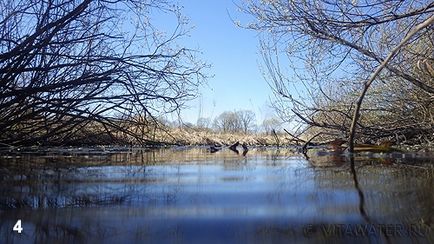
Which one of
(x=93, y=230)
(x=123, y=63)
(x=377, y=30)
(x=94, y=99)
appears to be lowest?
(x=93, y=230)

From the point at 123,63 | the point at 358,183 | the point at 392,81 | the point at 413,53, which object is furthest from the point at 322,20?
the point at 358,183

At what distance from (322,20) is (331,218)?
6146mm

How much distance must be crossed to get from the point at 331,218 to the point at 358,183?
3.45ft

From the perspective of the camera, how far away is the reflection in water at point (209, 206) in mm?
1591

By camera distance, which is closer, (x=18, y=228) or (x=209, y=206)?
(x=18, y=228)

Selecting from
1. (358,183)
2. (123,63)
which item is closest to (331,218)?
(358,183)

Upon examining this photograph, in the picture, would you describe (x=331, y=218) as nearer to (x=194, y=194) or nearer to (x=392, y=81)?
(x=194, y=194)

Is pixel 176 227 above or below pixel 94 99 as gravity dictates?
below

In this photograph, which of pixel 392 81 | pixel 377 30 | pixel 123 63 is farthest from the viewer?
pixel 392 81

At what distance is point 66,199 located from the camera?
228 cm

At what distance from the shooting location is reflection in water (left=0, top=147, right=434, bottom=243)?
5.22 feet

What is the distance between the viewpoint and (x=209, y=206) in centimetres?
209

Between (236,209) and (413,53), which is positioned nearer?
(236,209)

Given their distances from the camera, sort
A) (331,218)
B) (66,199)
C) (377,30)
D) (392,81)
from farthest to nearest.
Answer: (392,81)
(377,30)
(66,199)
(331,218)
